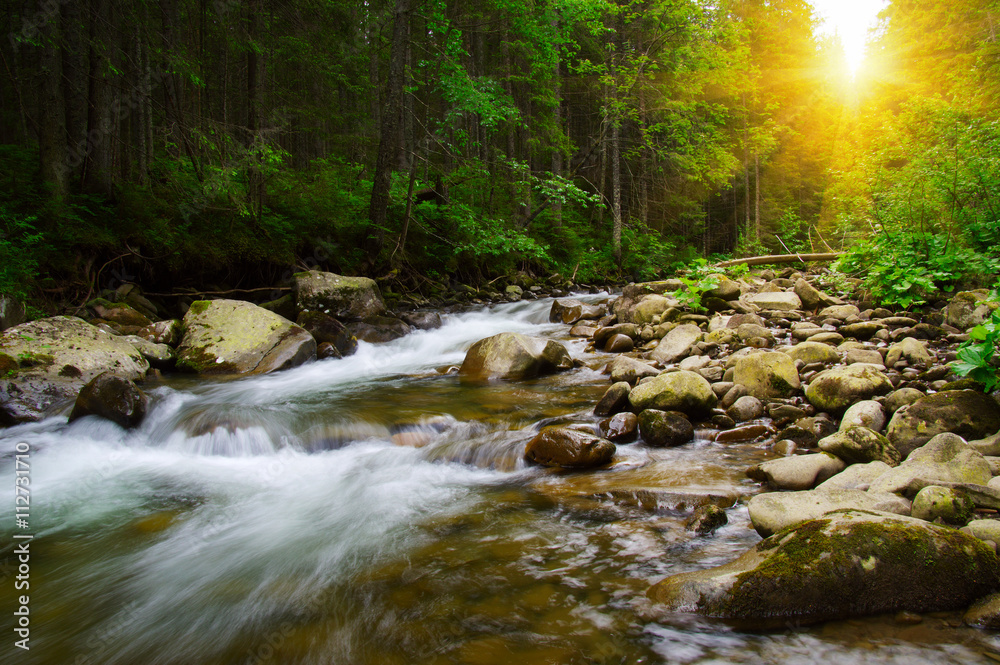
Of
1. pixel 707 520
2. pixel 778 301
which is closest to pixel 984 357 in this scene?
pixel 707 520

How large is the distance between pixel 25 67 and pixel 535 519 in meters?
20.1

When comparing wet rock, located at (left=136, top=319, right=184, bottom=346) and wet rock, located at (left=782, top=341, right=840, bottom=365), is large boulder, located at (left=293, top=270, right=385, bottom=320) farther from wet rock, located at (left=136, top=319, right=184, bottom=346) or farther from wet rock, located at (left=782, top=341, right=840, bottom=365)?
wet rock, located at (left=782, top=341, right=840, bottom=365)

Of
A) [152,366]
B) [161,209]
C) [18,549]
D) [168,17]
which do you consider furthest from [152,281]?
[18,549]

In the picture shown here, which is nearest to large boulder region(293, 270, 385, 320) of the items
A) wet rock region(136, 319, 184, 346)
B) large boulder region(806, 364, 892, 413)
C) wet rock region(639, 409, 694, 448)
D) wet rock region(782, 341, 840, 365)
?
wet rock region(136, 319, 184, 346)

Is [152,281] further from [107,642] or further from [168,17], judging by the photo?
[107,642]

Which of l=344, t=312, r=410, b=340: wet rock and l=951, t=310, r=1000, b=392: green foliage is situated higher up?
l=344, t=312, r=410, b=340: wet rock

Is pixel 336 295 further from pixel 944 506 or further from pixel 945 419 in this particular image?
pixel 944 506

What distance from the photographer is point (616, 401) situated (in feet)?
16.5

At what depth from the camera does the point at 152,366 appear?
724cm

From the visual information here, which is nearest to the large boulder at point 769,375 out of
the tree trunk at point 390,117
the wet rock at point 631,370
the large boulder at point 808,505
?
the wet rock at point 631,370

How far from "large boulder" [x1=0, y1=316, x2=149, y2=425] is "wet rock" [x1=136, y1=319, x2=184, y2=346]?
0.94 metres

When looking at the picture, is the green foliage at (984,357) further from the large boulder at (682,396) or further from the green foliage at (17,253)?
the green foliage at (17,253)

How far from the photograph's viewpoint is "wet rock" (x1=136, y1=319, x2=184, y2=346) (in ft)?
25.2

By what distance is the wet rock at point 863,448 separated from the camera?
10.8 feet
